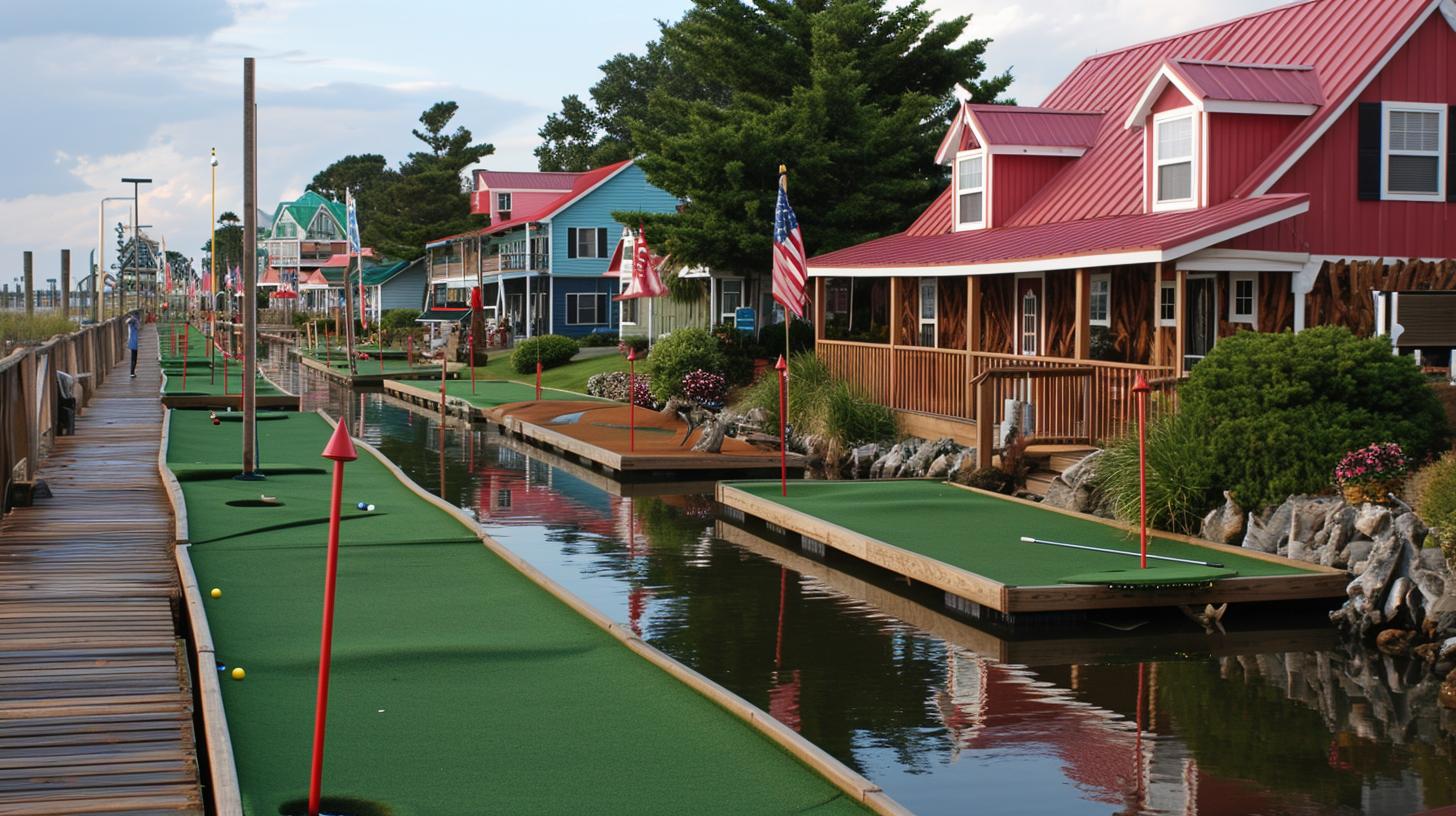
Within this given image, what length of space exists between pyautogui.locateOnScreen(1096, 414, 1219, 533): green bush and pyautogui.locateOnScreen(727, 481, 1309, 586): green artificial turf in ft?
1.38

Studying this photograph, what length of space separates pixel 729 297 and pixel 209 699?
1742 inches

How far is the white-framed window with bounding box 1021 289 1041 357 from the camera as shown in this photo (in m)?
27.9

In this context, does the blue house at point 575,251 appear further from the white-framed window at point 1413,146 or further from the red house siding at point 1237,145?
the white-framed window at point 1413,146

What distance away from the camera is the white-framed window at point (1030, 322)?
27922 mm

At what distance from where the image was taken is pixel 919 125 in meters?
42.0

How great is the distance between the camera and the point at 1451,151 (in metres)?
22.8

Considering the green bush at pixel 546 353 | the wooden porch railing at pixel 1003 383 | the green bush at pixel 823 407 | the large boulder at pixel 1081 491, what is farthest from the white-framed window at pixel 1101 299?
the green bush at pixel 546 353

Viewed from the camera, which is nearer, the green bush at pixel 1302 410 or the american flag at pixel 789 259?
the green bush at pixel 1302 410

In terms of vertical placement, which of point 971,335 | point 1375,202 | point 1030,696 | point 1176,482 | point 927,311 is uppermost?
point 1375,202

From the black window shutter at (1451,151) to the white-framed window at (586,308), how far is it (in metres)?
49.4

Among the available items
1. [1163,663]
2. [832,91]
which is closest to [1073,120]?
[832,91]

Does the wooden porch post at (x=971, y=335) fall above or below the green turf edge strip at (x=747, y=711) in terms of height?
above

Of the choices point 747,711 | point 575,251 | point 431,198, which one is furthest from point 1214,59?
point 431,198

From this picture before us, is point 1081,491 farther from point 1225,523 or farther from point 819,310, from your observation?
point 819,310
